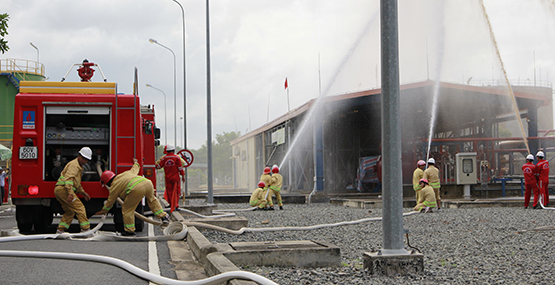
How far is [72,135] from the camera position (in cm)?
1012

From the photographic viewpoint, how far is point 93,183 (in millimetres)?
9812

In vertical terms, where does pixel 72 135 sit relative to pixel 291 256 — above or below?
above

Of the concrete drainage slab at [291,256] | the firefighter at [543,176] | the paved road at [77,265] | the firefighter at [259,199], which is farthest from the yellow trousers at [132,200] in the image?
the firefighter at [543,176]

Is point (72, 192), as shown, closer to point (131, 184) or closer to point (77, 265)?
point (131, 184)

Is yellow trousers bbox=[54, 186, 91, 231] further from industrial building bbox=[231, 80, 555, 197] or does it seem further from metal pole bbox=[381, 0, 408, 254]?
industrial building bbox=[231, 80, 555, 197]

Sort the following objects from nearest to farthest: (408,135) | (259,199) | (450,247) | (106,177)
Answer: (450,247) < (106,177) < (259,199) < (408,135)

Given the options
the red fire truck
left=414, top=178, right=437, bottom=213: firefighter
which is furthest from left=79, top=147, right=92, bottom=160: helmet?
left=414, top=178, right=437, bottom=213: firefighter

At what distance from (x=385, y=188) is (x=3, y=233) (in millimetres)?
6609

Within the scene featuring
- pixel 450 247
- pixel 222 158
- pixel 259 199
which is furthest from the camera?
pixel 222 158

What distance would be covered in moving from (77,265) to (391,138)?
3982 mm

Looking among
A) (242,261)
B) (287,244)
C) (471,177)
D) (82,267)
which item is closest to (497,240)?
(287,244)

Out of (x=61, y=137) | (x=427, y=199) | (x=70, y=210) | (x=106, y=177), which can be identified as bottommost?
(x=427, y=199)

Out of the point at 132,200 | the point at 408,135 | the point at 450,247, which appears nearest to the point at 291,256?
the point at 450,247

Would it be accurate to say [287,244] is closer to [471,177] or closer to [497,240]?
[497,240]
